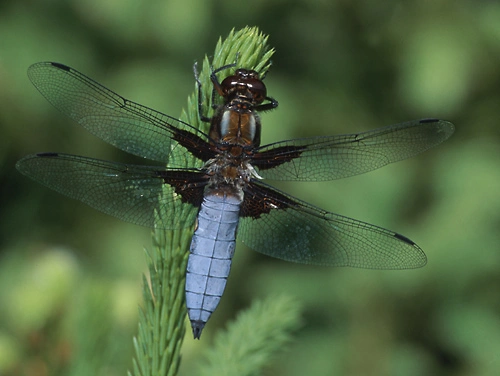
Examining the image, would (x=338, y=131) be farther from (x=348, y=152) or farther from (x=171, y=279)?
→ (x=171, y=279)

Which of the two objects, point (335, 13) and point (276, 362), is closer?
point (276, 362)

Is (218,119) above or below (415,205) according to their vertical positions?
below

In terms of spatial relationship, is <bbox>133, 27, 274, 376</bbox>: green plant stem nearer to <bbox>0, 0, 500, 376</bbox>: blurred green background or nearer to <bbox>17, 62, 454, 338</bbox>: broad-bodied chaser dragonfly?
<bbox>17, 62, 454, 338</bbox>: broad-bodied chaser dragonfly

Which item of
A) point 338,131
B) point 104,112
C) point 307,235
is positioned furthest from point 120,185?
point 338,131

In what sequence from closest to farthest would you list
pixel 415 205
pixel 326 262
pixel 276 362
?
pixel 326 262 → pixel 276 362 → pixel 415 205

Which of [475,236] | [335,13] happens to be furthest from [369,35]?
[475,236]

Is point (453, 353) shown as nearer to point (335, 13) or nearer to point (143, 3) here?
point (335, 13)

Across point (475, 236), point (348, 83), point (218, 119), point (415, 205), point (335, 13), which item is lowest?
point (218, 119)
